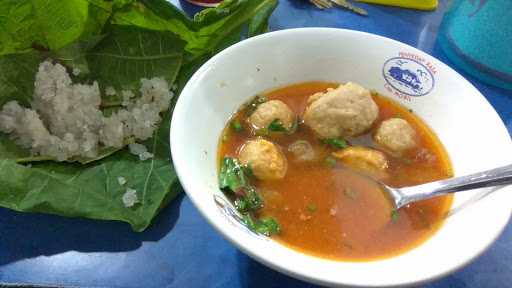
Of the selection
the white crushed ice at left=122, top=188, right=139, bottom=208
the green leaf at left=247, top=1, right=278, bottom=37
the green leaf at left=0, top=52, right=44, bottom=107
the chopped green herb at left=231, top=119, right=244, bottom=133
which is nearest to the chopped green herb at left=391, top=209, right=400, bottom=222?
the chopped green herb at left=231, top=119, right=244, bottom=133

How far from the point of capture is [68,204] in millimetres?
1379

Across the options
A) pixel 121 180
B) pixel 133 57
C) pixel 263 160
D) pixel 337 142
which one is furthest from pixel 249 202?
pixel 133 57

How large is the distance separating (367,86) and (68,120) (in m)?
0.99

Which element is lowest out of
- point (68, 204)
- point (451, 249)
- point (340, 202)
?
point (68, 204)

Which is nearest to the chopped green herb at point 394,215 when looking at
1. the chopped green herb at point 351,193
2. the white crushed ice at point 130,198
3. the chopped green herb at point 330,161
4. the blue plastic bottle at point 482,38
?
the chopped green herb at point 351,193

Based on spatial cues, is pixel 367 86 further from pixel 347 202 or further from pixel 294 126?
pixel 347 202

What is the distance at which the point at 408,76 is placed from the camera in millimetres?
1483

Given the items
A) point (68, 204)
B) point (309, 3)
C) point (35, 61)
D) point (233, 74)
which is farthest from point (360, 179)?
point (309, 3)

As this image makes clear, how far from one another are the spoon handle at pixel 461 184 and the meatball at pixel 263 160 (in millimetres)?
341

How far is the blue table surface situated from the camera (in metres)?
1.29

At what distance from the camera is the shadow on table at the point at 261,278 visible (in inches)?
51.0

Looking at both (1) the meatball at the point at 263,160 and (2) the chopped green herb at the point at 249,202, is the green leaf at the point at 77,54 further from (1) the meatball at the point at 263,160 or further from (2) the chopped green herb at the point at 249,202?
(2) the chopped green herb at the point at 249,202

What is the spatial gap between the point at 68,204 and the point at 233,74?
618mm

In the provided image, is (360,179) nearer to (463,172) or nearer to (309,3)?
(463,172)
